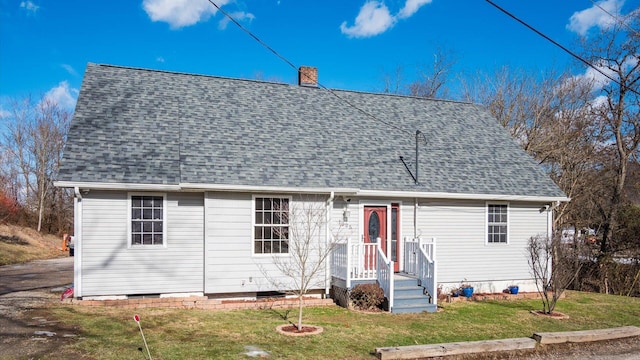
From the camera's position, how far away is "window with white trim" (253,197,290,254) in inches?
494

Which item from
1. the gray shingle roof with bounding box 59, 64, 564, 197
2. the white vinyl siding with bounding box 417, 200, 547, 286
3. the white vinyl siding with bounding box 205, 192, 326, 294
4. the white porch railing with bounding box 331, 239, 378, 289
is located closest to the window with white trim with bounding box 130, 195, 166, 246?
the gray shingle roof with bounding box 59, 64, 564, 197

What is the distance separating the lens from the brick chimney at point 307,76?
711 inches

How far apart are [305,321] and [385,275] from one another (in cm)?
252

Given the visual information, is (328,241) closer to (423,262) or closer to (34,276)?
(423,262)

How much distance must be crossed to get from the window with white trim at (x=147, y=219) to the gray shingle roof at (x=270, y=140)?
1.90 feet

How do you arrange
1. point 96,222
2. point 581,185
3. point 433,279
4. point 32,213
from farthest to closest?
point 32,213 → point 581,185 → point 433,279 → point 96,222

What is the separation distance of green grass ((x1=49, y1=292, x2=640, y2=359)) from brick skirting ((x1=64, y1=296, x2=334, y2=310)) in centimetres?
40

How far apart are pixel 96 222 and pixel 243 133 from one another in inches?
180

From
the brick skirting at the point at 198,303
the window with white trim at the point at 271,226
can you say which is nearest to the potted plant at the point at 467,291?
the brick skirting at the point at 198,303

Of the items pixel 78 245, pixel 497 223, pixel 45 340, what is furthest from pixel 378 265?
pixel 45 340

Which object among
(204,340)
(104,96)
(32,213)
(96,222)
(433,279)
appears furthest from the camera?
(32,213)

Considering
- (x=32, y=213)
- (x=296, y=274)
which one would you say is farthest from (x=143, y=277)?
(x=32, y=213)

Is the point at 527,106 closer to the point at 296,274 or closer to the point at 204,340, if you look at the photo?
the point at 296,274

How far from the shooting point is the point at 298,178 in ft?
42.7
